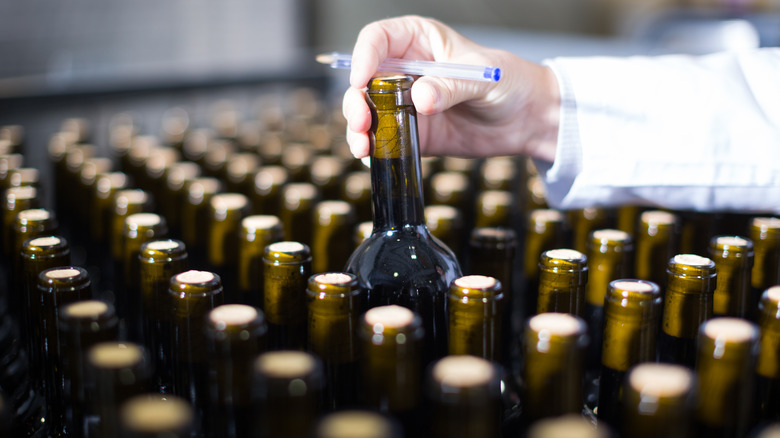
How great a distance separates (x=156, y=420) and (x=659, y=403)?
0.34 meters

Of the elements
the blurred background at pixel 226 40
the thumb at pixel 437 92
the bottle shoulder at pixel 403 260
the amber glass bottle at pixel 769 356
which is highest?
the blurred background at pixel 226 40

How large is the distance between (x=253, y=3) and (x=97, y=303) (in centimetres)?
351

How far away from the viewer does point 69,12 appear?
3238 millimetres

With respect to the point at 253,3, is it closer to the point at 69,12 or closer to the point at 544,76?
the point at 69,12

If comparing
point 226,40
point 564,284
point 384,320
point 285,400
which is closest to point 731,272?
point 564,284

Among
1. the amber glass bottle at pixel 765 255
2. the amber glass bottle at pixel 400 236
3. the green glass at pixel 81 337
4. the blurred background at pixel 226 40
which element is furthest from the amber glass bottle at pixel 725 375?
the blurred background at pixel 226 40

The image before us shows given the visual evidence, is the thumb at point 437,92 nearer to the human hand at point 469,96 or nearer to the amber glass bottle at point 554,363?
the human hand at point 469,96

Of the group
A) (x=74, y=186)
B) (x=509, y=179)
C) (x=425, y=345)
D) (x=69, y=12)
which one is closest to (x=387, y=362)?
(x=425, y=345)

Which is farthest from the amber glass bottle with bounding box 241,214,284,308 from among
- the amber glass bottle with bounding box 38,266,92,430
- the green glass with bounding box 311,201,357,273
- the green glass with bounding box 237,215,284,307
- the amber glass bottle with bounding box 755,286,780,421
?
the amber glass bottle with bounding box 755,286,780,421

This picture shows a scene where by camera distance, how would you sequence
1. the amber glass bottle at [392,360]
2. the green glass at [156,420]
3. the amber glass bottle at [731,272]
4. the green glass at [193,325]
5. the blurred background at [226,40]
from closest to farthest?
the green glass at [156,420] < the amber glass bottle at [392,360] < the green glass at [193,325] < the amber glass bottle at [731,272] < the blurred background at [226,40]

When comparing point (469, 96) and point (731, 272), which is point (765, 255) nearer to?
point (731, 272)

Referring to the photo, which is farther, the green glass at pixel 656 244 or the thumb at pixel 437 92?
the green glass at pixel 656 244

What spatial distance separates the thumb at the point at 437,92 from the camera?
735mm

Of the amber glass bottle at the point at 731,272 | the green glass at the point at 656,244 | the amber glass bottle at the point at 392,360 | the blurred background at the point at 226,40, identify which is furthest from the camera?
the blurred background at the point at 226,40
